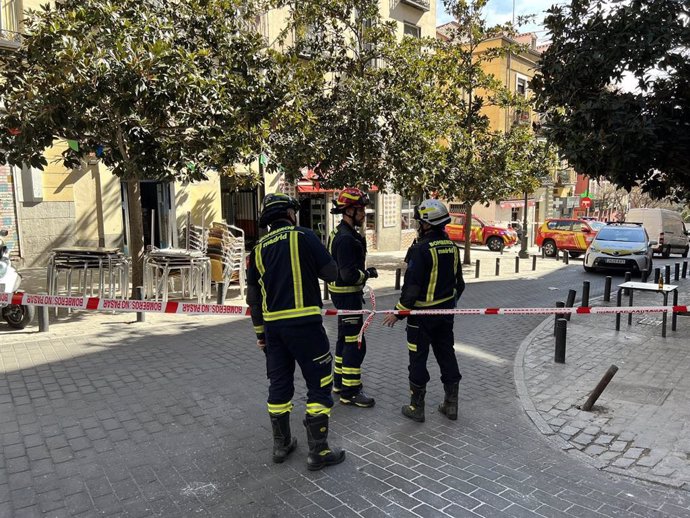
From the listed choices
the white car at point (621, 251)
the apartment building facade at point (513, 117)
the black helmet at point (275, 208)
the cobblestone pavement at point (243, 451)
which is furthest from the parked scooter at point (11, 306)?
the apartment building facade at point (513, 117)

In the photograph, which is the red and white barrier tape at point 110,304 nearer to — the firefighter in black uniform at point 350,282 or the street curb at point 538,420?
the firefighter in black uniform at point 350,282

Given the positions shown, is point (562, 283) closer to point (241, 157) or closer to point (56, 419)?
point (241, 157)

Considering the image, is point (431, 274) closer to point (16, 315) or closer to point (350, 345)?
point (350, 345)

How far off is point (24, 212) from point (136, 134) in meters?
7.36

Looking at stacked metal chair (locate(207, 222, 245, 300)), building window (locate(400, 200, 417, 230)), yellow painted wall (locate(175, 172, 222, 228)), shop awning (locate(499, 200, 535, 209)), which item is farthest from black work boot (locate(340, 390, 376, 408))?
shop awning (locate(499, 200, 535, 209))

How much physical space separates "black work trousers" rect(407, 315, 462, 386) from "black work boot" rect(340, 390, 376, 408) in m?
0.56

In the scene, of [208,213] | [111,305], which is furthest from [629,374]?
[208,213]

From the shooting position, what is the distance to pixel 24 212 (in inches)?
504

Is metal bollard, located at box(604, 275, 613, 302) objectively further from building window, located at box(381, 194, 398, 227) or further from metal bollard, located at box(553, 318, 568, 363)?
building window, located at box(381, 194, 398, 227)

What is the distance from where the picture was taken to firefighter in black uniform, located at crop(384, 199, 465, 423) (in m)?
4.46

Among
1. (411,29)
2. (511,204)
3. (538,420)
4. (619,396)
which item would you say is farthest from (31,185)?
(511,204)

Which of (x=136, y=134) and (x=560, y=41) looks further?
(x=136, y=134)

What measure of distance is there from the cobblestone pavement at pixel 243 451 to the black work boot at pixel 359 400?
83mm

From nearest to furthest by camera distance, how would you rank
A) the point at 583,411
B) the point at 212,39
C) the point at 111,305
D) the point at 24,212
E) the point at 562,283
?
the point at 583,411, the point at 111,305, the point at 212,39, the point at 24,212, the point at 562,283
